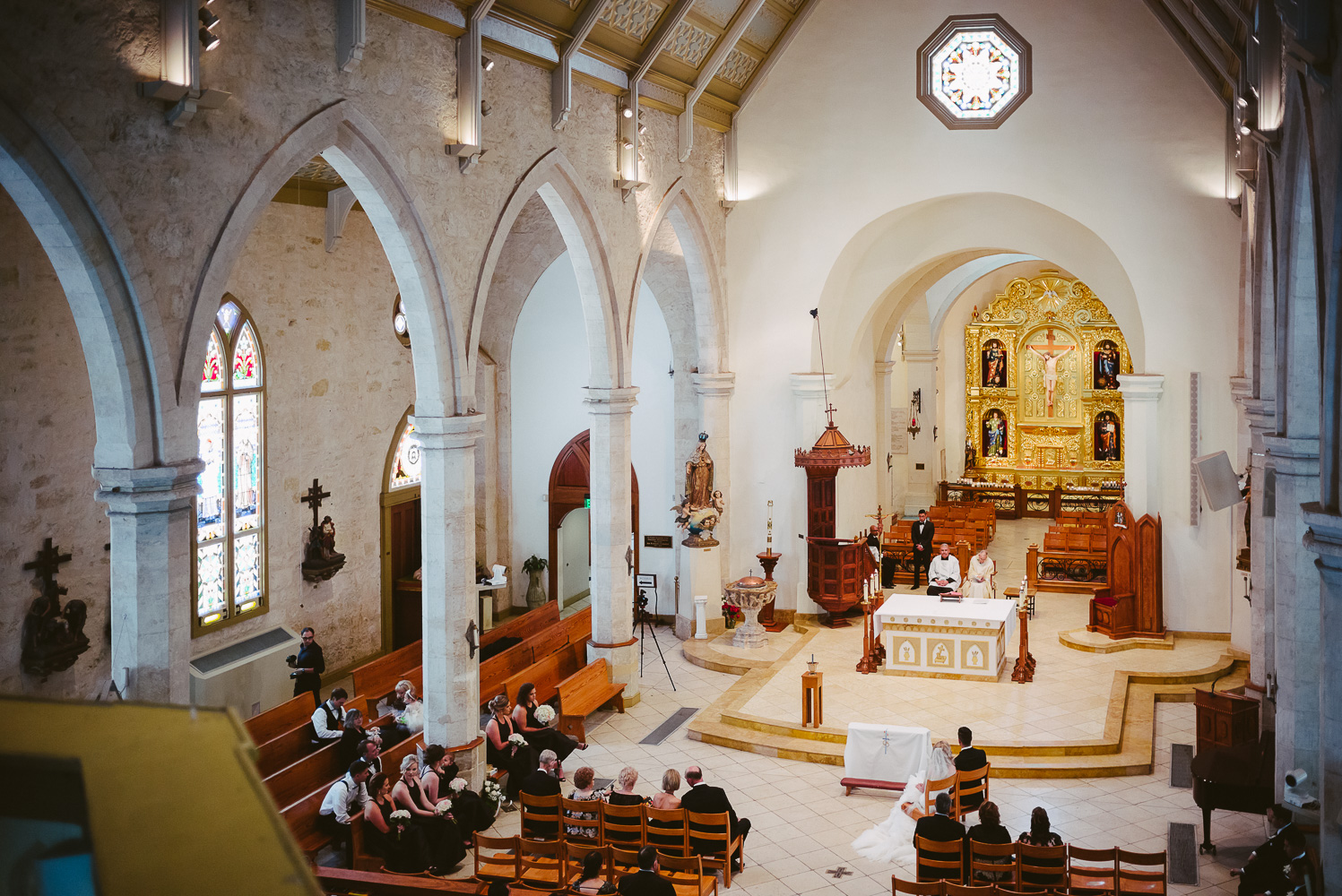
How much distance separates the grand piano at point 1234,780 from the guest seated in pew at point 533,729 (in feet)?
18.8

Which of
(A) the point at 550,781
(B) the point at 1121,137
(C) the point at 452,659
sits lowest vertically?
(A) the point at 550,781

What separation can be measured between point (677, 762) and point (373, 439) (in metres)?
6.52

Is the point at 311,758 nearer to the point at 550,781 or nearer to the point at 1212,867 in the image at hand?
the point at 550,781

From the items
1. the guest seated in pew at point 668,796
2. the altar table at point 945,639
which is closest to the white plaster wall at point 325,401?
the guest seated in pew at point 668,796

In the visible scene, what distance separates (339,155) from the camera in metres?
10.0

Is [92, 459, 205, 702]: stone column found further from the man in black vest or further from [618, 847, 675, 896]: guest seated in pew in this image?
the man in black vest

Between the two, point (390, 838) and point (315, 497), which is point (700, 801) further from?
point (315, 497)

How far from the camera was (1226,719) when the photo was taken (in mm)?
11656

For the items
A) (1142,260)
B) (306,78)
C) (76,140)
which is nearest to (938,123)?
(1142,260)

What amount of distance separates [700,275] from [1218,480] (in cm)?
749

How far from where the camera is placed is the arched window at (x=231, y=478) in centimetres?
1373

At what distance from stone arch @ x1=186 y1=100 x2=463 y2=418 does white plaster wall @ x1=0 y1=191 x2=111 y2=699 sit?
197cm

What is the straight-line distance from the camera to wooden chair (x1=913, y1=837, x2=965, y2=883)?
8805 millimetres

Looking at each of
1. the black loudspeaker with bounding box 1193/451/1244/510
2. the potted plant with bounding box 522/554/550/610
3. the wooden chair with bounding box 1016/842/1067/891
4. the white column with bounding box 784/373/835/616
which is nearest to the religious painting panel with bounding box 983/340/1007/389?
the white column with bounding box 784/373/835/616
